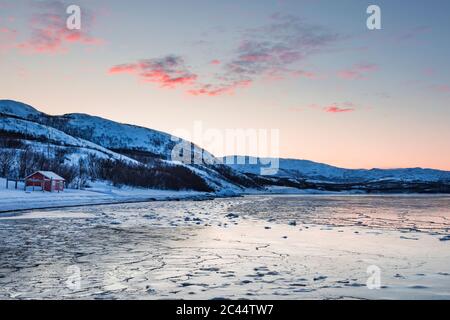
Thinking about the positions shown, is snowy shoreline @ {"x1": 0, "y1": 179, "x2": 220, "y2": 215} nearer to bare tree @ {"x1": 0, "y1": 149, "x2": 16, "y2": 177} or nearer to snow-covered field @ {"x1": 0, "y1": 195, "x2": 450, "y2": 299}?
snow-covered field @ {"x1": 0, "y1": 195, "x2": 450, "y2": 299}

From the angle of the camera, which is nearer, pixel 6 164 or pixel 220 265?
pixel 220 265

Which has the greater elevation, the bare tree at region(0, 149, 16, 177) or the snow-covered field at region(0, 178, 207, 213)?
the bare tree at region(0, 149, 16, 177)

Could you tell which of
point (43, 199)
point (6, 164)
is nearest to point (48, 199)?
point (43, 199)

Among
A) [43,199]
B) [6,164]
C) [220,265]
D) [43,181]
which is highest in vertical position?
[6,164]

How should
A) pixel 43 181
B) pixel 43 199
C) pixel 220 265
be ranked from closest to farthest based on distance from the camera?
pixel 220 265 → pixel 43 199 → pixel 43 181

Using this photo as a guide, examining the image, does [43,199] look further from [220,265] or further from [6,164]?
[6,164]

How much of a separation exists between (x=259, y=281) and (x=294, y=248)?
6.81 m

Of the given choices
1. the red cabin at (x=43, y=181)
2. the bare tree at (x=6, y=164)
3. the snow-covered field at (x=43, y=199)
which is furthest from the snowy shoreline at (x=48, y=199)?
the bare tree at (x=6, y=164)

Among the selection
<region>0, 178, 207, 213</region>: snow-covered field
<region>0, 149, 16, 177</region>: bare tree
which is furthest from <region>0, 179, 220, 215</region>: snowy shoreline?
<region>0, 149, 16, 177</region>: bare tree

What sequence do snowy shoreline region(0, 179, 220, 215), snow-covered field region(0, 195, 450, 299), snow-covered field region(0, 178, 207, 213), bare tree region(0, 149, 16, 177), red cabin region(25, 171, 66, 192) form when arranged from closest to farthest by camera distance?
snow-covered field region(0, 195, 450, 299)
snowy shoreline region(0, 179, 220, 215)
snow-covered field region(0, 178, 207, 213)
red cabin region(25, 171, 66, 192)
bare tree region(0, 149, 16, 177)
